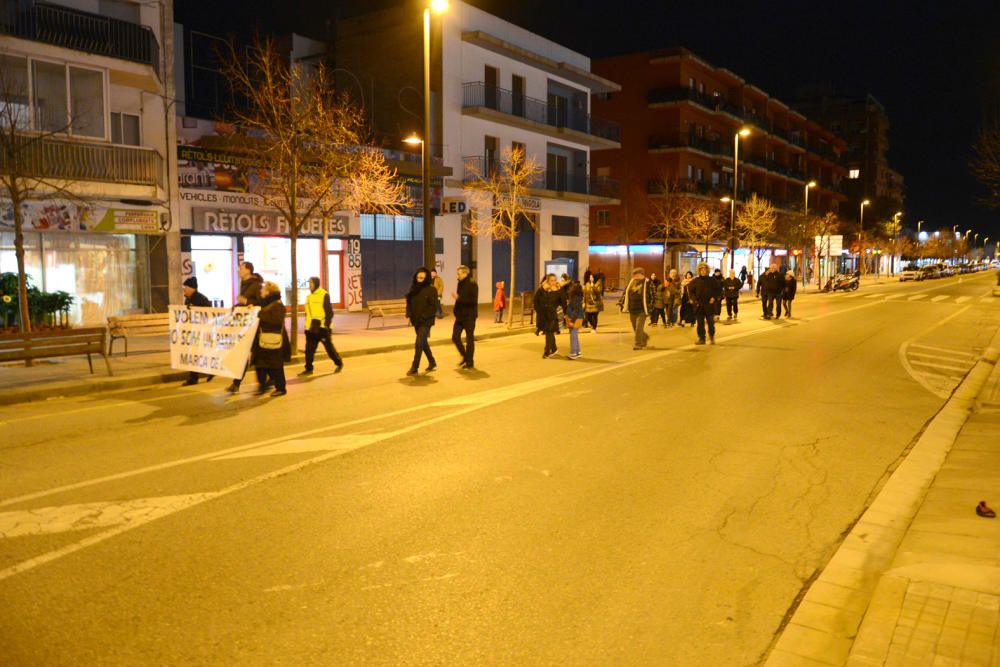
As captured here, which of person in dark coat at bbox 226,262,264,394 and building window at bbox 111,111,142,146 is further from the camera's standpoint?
building window at bbox 111,111,142,146

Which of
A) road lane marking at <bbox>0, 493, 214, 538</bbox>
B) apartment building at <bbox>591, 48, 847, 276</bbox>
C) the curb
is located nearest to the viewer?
road lane marking at <bbox>0, 493, 214, 538</bbox>

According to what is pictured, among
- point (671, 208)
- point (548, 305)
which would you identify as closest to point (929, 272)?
point (671, 208)

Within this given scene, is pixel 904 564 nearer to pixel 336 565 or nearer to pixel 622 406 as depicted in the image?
pixel 336 565

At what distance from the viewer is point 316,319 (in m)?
12.9

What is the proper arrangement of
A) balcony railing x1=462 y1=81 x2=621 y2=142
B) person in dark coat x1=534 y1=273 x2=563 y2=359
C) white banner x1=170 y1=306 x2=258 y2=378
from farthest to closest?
balcony railing x1=462 y1=81 x2=621 y2=142
person in dark coat x1=534 y1=273 x2=563 y2=359
white banner x1=170 y1=306 x2=258 y2=378

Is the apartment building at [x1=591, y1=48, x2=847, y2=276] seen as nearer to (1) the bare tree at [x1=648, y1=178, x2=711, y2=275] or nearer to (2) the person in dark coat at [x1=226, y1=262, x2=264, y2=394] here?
(1) the bare tree at [x1=648, y1=178, x2=711, y2=275]

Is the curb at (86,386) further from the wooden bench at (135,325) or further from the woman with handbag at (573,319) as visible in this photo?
the woman with handbag at (573,319)

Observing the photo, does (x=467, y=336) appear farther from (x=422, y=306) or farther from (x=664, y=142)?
(x=664, y=142)

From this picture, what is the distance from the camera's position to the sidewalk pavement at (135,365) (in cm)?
1143

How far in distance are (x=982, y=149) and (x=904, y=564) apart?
13.1 meters

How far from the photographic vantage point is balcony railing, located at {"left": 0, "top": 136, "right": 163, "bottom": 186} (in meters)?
18.1

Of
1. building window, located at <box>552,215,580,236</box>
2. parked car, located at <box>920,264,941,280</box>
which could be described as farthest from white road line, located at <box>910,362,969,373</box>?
parked car, located at <box>920,264,941,280</box>

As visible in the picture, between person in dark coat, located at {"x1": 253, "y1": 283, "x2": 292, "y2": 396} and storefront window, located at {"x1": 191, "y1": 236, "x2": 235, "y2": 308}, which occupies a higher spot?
storefront window, located at {"x1": 191, "y1": 236, "x2": 235, "y2": 308}

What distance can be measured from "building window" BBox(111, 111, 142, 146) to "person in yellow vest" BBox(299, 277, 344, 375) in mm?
10998
